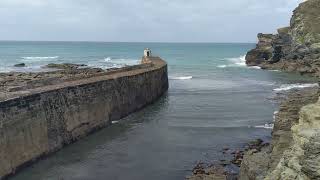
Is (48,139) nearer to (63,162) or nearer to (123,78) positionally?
(63,162)

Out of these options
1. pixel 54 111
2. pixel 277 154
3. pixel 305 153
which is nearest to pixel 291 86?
pixel 54 111

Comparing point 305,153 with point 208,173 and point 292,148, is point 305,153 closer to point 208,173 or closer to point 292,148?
point 292,148

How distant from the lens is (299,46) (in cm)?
6938

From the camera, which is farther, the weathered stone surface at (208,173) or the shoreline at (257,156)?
the weathered stone surface at (208,173)

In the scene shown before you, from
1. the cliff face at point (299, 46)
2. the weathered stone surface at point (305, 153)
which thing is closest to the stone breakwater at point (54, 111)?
the weathered stone surface at point (305, 153)

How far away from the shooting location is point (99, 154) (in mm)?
24281

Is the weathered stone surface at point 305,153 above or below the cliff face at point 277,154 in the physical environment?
above

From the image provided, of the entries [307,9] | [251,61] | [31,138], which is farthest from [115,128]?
[251,61]

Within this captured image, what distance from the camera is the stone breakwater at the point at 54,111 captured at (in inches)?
834

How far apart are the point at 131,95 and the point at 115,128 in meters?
6.87

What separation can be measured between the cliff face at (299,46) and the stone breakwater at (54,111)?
3255cm

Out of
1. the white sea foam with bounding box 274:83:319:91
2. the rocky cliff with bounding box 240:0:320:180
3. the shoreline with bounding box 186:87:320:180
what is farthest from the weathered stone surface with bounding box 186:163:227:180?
the white sea foam with bounding box 274:83:319:91

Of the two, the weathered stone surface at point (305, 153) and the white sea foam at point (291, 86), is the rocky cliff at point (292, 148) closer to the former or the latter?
the weathered stone surface at point (305, 153)

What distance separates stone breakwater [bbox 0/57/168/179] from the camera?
21188mm
